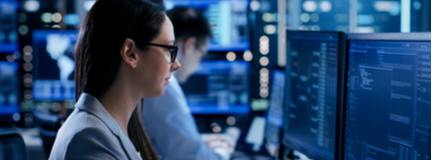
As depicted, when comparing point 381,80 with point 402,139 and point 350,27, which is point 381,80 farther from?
point 350,27

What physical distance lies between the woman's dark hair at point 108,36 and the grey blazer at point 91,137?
5 cm

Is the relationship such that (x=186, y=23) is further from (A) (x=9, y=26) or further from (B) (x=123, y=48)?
(A) (x=9, y=26)

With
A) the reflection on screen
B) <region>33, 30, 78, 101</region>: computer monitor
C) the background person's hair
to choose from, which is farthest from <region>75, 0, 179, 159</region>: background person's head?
<region>33, 30, 78, 101</region>: computer monitor

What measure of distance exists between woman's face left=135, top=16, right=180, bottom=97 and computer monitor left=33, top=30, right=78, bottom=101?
64.9 inches

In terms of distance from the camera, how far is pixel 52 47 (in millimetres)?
2541

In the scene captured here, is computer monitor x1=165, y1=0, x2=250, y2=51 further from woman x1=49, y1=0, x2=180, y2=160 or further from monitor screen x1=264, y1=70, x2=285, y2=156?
woman x1=49, y1=0, x2=180, y2=160

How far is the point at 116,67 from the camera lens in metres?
0.99

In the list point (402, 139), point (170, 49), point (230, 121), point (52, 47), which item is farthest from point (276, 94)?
point (52, 47)

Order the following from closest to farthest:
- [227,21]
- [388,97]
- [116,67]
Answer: [388,97] < [116,67] < [227,21]

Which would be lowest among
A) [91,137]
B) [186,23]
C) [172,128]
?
[172,128]

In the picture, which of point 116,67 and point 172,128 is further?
point 172,128

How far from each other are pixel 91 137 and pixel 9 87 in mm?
1965

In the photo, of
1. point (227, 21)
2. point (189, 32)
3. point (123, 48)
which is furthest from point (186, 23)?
point (123, 48)

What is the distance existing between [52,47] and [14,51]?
9.5 inches
